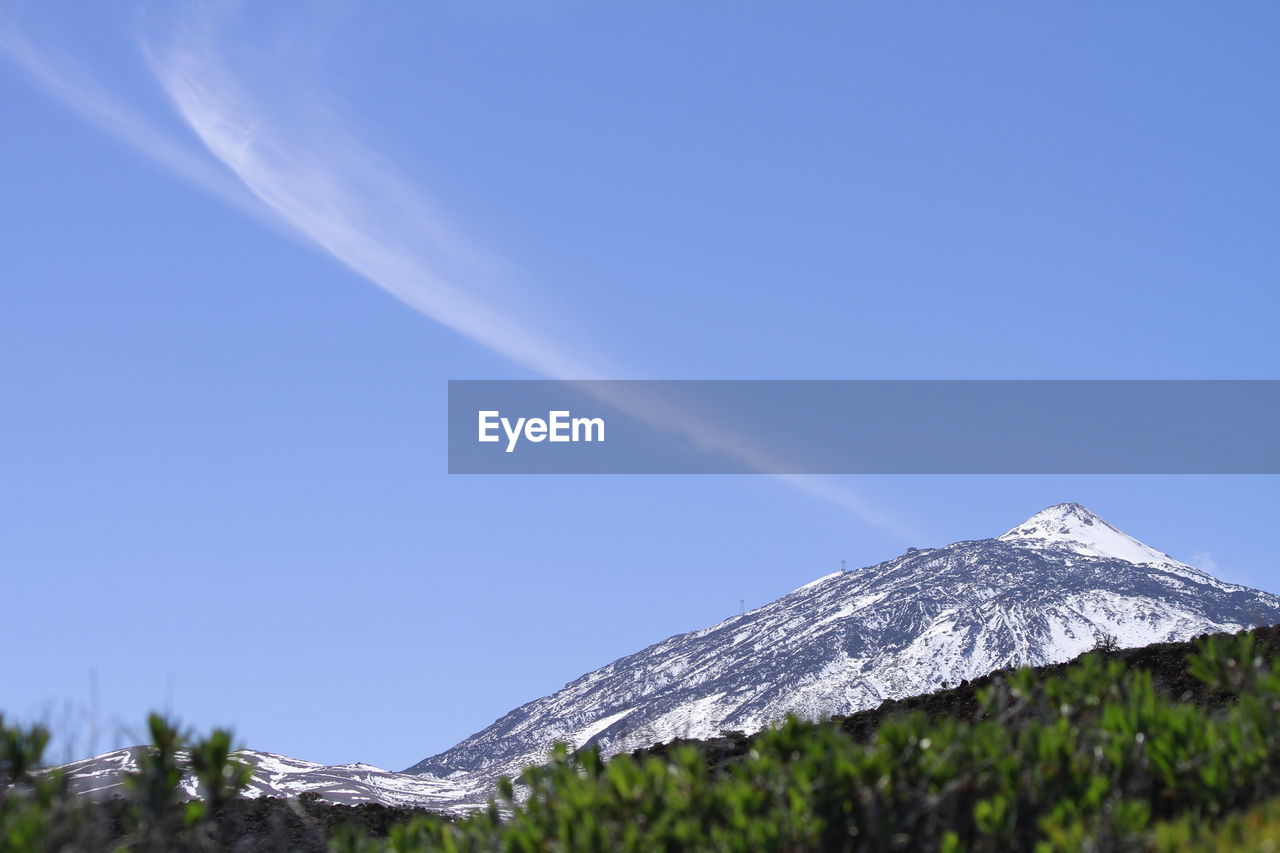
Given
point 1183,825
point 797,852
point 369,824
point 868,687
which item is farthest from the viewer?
point 868,687

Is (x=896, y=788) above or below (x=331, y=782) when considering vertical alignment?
below


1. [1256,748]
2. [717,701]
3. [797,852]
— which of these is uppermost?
[717,701]

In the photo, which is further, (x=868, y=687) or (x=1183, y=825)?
(x=868, y=687)

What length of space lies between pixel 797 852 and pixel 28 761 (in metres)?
7.72

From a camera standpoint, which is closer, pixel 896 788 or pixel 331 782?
pixel 896 788

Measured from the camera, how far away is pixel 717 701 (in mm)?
199875

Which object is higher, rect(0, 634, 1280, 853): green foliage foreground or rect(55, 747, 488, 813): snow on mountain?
rect(55, 747, 488, 813): snow on mountain

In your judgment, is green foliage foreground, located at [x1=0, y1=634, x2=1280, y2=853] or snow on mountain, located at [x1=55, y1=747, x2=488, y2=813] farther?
snow on mountain, located at [x1=55, y1=747, x2=488, y2=813]

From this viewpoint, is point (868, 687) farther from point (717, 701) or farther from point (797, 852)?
point (797, 852)

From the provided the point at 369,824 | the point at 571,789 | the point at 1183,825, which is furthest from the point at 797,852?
the point at 369,824

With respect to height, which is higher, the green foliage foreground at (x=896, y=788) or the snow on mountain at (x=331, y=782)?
the snow on mountain at (x=331, y=782)

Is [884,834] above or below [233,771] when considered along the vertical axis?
below

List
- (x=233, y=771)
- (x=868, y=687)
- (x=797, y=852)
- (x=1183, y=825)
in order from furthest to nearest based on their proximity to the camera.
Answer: (x=868, y=687) → (x=233, y=771) → (x=797, y=852) → (x=1183, y=825)

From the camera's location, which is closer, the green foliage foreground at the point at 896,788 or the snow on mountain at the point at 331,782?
the green foliage foreground at the point at 896,788
